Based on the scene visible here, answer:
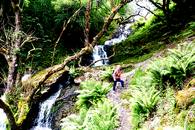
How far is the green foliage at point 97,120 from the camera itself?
1227 cm

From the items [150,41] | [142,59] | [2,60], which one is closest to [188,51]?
[142,59]

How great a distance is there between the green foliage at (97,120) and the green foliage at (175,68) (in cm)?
200

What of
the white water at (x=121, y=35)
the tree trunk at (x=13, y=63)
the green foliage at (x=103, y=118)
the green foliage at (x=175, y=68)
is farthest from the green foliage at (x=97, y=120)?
the white water at (x=121, y=35)

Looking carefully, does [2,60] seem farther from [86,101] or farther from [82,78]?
[86,101]

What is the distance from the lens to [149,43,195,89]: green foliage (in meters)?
A: 12.1

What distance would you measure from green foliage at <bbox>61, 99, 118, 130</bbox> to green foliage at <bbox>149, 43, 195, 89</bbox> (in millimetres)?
2000

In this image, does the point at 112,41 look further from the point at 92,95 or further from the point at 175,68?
the point at 175,68

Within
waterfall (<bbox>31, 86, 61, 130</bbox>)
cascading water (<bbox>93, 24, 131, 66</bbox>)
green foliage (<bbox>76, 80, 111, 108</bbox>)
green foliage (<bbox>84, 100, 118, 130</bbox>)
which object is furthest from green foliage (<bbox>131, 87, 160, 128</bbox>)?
cascading water (<bbox>93, 24, 131, 66</bbox>)

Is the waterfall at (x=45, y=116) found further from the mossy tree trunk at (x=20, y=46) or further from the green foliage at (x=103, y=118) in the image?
the green foliage at (x=103, y=118)

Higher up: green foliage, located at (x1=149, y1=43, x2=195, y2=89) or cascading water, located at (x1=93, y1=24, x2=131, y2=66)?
cascading water, located at (x1=93, y1=24, x2=131, y2=66)

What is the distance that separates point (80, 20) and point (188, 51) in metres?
16.0

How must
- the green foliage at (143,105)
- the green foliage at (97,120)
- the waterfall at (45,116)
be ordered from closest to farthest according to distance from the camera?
the green foliage at (143,105)
the green foliage at (97,120)
the waterfall at (45,116)

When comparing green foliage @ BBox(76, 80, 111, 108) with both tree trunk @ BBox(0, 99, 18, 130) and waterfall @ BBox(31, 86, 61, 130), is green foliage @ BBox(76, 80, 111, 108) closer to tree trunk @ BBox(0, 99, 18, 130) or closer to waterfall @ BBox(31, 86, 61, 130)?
waterfall @ BBox(31, 86, 61, 130)

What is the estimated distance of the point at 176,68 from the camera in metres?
12.3
